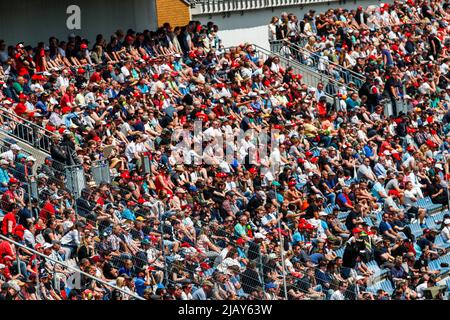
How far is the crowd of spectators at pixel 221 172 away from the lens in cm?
2106

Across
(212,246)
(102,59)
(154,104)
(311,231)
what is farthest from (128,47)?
(212,246)

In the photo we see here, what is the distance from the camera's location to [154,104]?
2845 cm

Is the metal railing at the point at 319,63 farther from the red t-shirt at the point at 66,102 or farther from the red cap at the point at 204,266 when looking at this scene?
the red cap at the point at 204,266

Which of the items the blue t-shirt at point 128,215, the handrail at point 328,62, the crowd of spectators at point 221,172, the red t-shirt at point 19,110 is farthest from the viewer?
the handrail at point 328,62

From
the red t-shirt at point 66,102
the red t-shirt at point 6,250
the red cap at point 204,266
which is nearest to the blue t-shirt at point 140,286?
the red cap at point 204,266

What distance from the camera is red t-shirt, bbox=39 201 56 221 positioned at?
2170cm

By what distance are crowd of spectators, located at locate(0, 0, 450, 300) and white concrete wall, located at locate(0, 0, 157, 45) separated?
2.95 ft

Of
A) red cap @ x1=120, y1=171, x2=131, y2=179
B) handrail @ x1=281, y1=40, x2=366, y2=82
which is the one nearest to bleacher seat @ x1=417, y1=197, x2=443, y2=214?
red cap @ x1=120, y1=171, x2=131, y2=179

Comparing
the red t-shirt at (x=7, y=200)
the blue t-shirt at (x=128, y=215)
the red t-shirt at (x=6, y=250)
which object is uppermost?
the red t-shirt at (x=7, y=200)

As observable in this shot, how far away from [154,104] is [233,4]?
9314 millimetres

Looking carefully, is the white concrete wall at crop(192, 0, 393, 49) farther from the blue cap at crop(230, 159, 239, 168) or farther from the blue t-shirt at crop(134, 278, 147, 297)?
the blue t-shirt at crop(134, 278, 147, 297)

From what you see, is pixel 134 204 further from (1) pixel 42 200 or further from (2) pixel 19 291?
(2) pixel 19 291

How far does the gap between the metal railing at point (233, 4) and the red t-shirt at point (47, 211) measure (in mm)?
14550

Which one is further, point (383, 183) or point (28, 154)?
point (383, 183)
